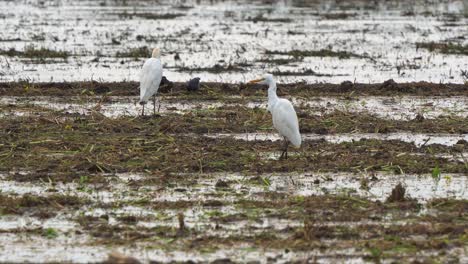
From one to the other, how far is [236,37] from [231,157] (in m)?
16.2

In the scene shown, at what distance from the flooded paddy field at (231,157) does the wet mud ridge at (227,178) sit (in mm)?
28

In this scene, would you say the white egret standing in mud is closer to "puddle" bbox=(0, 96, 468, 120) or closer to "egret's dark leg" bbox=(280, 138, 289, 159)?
"puddle" bbox=(0, 96, 468, 120)

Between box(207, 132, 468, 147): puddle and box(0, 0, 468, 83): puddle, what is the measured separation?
5750 millimetres

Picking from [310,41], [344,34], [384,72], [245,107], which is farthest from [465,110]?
[344,34]

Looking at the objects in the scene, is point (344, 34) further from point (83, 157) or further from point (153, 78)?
point (83, 157)

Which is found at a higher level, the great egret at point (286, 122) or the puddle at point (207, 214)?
the great egret at point (286, 122)

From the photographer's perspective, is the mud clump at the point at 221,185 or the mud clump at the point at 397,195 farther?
the mud clump at the point at 221,185

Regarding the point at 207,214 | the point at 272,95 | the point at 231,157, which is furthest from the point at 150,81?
the point at 207,214

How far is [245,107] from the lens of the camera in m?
15.7

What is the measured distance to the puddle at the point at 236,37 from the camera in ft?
67.9

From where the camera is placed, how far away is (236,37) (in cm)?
2788

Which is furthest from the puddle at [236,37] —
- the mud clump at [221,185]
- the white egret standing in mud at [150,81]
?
the mud clump at [221,185]

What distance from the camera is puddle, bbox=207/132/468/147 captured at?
13.3 m

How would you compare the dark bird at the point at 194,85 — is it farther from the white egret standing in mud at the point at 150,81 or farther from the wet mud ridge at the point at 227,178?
the white egret standing in mud at the point at 150,81
